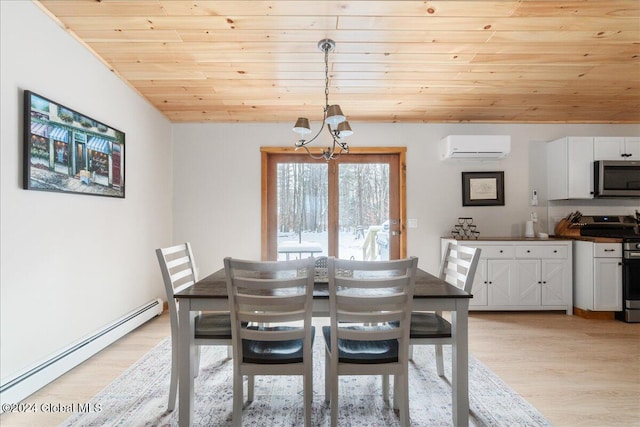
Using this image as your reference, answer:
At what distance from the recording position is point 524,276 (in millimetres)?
3668

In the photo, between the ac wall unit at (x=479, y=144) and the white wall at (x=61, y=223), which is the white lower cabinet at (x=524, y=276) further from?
the white wall at (x=61, y=223)

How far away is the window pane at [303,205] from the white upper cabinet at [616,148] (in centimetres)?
322

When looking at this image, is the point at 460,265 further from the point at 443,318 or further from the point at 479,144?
the point at 479,144

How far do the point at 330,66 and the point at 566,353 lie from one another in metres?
3.14

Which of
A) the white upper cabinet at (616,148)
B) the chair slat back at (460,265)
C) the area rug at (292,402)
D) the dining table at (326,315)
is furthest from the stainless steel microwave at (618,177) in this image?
the dining table at (326,315)

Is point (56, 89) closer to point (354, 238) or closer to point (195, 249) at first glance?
point (195, 249)

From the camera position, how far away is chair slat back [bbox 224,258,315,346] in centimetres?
149

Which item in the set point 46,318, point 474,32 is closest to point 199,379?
point 46,318

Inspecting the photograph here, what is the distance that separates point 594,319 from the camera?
3518 mm

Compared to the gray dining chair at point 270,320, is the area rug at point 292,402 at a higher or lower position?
lower

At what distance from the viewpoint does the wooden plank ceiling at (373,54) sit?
7.06 ft

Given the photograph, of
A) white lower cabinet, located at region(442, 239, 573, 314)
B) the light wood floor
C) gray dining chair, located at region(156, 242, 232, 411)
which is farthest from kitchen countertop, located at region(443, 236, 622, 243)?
gray dining chair, located at region(156, 242, 232, 411)

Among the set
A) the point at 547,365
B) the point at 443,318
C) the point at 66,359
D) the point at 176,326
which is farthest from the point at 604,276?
the point at 66,359

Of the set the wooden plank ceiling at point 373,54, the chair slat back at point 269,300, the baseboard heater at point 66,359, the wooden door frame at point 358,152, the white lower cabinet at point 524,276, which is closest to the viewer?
the chair slat back at point 269,300
